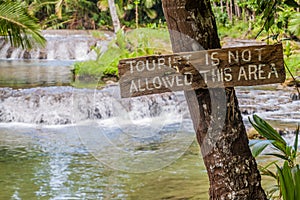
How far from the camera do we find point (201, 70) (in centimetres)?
176

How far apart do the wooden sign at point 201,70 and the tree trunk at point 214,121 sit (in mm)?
132

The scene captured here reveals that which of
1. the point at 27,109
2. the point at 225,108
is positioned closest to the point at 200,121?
the point at 225,108

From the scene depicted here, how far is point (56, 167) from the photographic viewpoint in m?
5.27

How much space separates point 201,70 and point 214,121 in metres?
0.28

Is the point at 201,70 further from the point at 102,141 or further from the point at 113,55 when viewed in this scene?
the point at 113,55

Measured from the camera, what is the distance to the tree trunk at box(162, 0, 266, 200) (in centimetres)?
192

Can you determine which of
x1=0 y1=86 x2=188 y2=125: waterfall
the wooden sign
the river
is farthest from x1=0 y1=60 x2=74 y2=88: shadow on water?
the wooden sign

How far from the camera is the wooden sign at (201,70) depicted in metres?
1.75

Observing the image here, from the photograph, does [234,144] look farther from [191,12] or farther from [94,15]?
[94,15]

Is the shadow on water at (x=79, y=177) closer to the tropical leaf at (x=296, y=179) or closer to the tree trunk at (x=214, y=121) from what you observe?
the tree trunk at (x=214, y=121)

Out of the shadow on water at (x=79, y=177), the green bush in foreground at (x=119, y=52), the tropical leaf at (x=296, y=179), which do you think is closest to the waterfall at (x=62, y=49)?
the green bush in foreground at (x=119, y=52)

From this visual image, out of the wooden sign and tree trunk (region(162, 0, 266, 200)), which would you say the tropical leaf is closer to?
tree trunk (region(162, 0, 266, 200))

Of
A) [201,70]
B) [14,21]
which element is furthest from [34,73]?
[201,70]

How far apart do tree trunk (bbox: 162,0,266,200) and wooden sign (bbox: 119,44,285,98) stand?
5.2 inches
